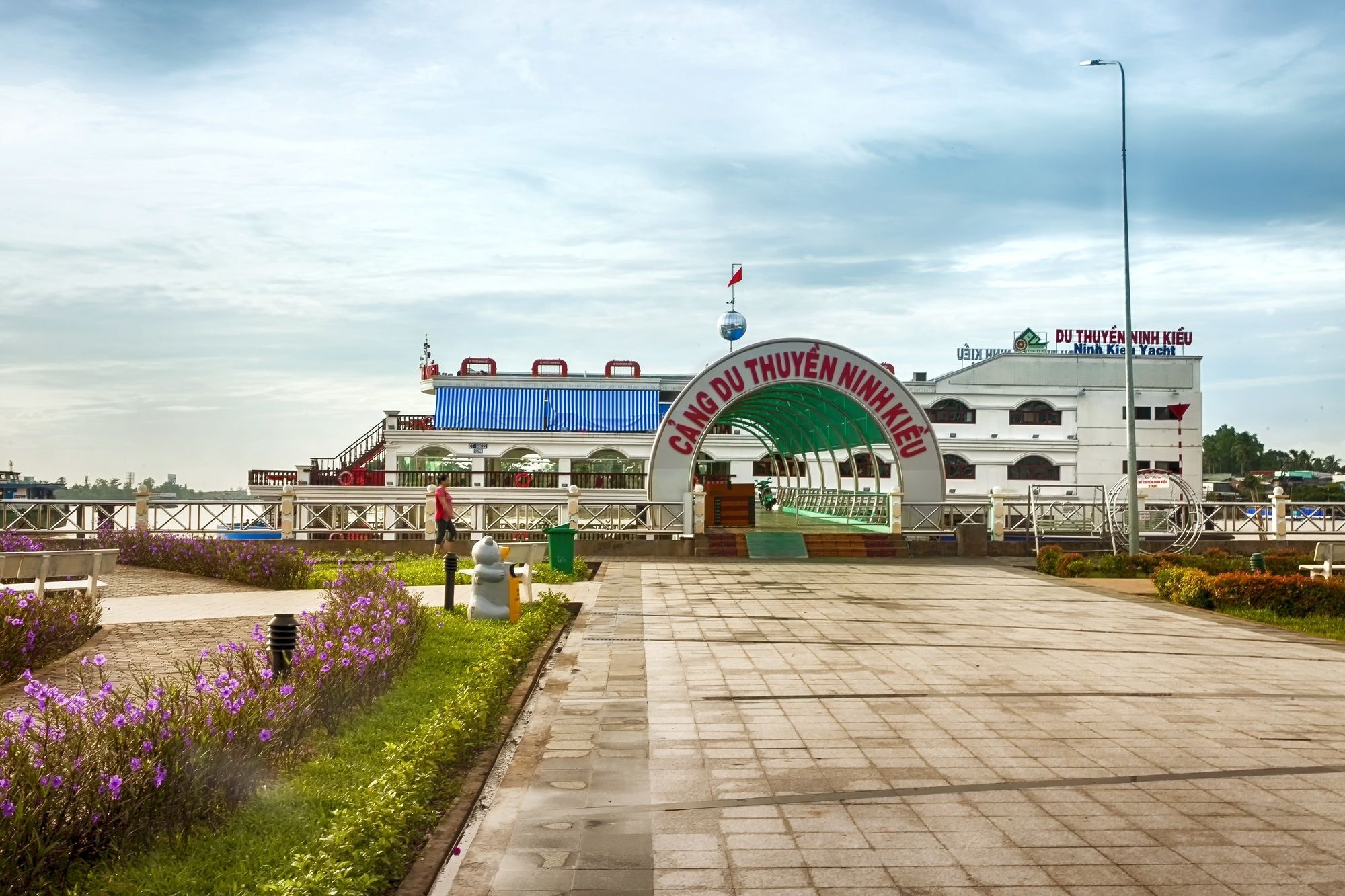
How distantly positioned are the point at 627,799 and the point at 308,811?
5.70 feet

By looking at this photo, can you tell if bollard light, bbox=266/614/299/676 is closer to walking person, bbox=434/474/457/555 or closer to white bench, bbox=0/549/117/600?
white bench, bbox=0/549/117/600

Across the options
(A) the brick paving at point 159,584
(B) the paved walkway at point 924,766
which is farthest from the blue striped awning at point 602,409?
(B) the paved walkway at point 924,766

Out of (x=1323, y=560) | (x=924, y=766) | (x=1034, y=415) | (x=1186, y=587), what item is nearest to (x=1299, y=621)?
(x=1186, y=587)

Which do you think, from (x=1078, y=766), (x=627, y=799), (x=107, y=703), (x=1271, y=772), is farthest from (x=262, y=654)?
(x=1271, y=772)

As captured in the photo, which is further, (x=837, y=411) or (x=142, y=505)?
(x=837, y=411)

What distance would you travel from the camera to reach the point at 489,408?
47.6 meters

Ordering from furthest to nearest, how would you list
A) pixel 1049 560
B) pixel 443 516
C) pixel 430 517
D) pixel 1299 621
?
1. pixel 430 517
2. pixel 443 516
3. pixel 1049 560
4. pixel 1299 621

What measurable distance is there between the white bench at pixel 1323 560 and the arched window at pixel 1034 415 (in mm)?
31476

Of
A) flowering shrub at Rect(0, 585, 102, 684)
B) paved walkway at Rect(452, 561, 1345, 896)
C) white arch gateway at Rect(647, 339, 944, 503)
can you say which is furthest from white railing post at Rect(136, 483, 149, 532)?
paved walkway at Rect(452, 561, 1345, 896)

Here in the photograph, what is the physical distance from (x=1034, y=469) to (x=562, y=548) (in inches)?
1396

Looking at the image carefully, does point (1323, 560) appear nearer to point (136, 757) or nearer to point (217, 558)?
point (217, 558)

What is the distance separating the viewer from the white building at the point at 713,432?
4572 cm

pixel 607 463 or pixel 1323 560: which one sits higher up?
pixel 607 463

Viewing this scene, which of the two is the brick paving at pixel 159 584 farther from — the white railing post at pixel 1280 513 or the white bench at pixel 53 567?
the white railing post at pixel 1280 513
